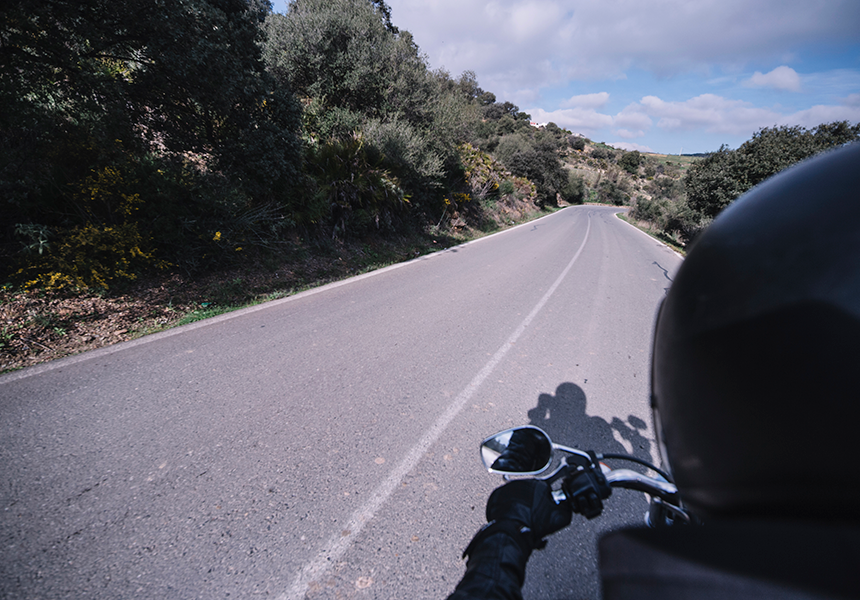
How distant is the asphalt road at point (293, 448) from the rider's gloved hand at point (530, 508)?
1162mm

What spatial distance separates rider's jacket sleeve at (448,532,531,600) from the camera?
2.51ft

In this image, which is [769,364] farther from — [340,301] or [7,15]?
[7,15]

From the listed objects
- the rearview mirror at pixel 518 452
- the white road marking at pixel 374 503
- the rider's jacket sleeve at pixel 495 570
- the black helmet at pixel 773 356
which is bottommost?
the white road marking at pixel 374 503

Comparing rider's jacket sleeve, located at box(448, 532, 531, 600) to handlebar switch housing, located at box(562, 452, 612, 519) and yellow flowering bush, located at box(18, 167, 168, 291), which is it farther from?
yellow flowering bush, located at box(18, 167, 168, 291)

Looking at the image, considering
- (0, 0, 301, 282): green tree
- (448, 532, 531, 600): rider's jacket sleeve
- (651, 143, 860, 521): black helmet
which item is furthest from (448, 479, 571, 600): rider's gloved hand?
(0, 0, 301, 282): green tree

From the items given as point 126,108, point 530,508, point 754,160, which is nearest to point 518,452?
point 530,508

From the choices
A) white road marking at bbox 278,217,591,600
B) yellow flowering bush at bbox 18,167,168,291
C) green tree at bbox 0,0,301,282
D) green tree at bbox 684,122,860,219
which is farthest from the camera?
green tree at bbox 684,122,860,219

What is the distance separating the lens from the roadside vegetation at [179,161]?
4121 millimetres

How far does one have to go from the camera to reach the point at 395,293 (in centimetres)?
625

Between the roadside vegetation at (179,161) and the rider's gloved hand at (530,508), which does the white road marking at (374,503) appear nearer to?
the rider's gloved hand at (530,508)

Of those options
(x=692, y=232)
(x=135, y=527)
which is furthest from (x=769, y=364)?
(x=692, y=232)

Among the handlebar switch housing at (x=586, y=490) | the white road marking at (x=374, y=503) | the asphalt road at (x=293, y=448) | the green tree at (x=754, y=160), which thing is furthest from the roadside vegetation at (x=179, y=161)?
the green tree at (x=754, y=160)

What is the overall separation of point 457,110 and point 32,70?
39.2ft

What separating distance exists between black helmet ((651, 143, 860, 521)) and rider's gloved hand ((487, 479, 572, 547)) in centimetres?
32
